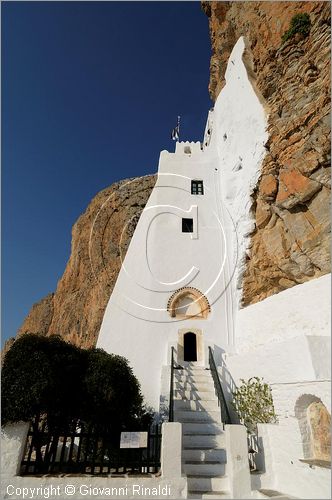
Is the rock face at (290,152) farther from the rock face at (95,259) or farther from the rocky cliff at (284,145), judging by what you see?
→ the rock face at (95,259)

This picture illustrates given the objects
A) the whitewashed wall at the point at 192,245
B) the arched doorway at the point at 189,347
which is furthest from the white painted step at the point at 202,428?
the arched doorway at the point at 189,347

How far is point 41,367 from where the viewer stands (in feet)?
20.3

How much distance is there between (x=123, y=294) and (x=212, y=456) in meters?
6.80

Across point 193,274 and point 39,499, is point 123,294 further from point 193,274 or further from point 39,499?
point 39,499

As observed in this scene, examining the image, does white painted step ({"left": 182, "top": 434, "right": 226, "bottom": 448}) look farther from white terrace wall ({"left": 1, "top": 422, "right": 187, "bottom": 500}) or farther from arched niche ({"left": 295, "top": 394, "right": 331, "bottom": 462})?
arched niche ({"left": 295, "top": 394, "right": 331, "bottom": 462})

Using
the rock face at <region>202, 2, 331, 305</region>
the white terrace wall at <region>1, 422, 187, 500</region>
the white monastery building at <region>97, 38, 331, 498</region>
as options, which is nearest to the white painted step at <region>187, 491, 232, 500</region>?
the white monastery building at <region>97, 38, 331, 498</region>

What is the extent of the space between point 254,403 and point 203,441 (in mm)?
1628

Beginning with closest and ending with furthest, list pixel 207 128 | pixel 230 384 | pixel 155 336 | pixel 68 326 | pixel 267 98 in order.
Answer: pixel 230 384, pixel 155 336, pixel 267 98, pixel 207 128, pixel 68 326

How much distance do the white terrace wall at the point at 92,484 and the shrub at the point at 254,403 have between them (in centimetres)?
255

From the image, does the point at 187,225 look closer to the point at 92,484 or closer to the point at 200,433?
the point at 200,433

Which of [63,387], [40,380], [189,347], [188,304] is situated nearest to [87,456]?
[63,387]

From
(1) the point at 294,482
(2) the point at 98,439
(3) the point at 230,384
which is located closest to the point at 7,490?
(2) the point at 98,439

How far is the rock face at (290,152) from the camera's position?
Result: 27.8 feet

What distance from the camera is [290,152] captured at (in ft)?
31.6
